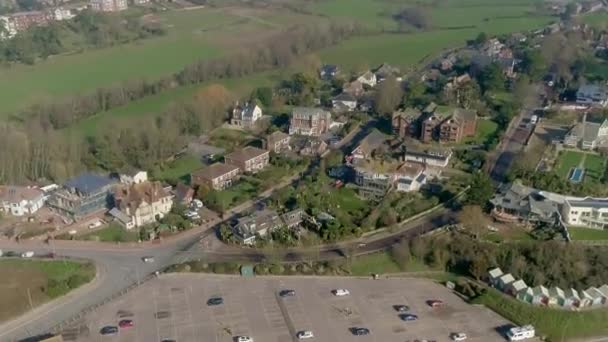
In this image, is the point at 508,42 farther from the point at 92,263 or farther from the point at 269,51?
the point at 92,263

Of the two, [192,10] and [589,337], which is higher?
[192,10]

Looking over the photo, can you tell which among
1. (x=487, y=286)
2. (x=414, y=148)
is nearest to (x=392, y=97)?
(x=414, y=148)

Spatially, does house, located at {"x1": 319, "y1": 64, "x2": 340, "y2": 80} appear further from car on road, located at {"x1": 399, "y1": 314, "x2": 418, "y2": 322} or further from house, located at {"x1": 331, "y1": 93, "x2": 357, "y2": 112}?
car on road, located at {"x1": 399, "y1": 314, "x2": 418, "y2": 322}

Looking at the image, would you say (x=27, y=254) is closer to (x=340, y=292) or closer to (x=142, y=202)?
(x=142, y=202)

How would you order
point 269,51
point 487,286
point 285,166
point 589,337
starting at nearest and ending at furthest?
point 589,337 < point 487,286 < point 285,166 < point 269,51

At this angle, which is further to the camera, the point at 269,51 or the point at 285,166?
the point at 269,51

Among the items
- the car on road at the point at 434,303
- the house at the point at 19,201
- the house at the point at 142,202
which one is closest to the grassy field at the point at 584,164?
the car on road at the point at 434,303

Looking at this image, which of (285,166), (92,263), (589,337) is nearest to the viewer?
(589,337)
